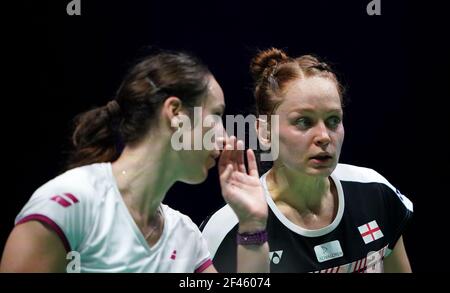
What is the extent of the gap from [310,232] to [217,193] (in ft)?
2.43

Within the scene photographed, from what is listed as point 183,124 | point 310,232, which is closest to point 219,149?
point 183,124

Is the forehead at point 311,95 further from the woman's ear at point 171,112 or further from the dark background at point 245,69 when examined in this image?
the woman's ear at point 171,112

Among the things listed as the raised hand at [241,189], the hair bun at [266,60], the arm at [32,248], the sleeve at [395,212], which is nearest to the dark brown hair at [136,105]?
the raised hand at [241,189]

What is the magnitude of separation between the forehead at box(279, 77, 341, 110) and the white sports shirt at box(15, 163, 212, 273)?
25.4 inches

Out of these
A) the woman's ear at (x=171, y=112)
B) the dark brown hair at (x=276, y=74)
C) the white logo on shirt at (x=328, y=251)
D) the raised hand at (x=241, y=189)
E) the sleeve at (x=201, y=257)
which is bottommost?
the white logo on shirt at (x=328, y=251)

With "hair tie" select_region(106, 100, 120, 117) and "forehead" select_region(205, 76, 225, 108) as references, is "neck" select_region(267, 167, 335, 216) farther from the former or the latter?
"hair tie" select_region(106, 100, 120, 117)

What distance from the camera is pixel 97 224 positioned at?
62.8 inches

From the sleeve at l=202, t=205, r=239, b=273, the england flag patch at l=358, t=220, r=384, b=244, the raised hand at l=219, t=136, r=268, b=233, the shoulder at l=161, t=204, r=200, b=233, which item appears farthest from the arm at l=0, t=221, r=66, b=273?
the england flag patch at l=358, t=220, r=384, b=244

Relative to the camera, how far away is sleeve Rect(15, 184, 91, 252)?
150 cm

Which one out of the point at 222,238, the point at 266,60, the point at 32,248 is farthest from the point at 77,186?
the point at 266,60

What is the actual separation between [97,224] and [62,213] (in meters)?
0.11

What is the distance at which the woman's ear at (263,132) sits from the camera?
2240 millimetres

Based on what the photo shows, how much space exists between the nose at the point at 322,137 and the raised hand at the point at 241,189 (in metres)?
0.29

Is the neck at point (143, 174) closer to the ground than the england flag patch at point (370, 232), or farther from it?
farther from it
